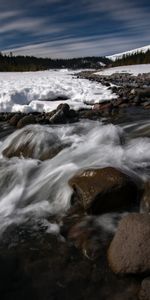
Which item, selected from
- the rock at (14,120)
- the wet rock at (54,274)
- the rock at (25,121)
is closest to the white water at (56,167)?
the wet rock at (54,274)

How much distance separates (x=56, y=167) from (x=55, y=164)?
19 centimetres

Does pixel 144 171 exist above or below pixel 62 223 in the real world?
above

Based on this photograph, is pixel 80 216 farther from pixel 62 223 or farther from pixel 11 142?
pixel 11 142

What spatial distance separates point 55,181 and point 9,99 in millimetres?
9248

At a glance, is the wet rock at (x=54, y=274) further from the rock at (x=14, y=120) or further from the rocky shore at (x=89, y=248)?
the rock at (x=14, y=120)

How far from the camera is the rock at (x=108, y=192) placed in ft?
14.8

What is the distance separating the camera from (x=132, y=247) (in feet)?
11.2

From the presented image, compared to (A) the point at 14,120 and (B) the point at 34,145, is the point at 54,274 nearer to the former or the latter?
(B) the point at 34,145

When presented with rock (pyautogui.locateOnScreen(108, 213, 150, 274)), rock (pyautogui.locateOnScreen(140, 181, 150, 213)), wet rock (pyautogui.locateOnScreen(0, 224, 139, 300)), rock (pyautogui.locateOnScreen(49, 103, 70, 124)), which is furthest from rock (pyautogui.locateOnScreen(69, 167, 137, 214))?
rock (pyautogui.locateOnScreen(49, 103, 70, 124))

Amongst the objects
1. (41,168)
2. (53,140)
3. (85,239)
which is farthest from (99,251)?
(53,140)

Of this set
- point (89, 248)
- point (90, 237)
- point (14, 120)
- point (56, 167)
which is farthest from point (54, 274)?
point (14, 120)

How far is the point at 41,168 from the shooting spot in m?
6.27

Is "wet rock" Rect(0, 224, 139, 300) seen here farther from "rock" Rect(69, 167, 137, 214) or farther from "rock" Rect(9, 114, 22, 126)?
"rock" Rect(9, 114, 22, 126)

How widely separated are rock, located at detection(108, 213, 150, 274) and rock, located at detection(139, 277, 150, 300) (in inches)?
6.5
